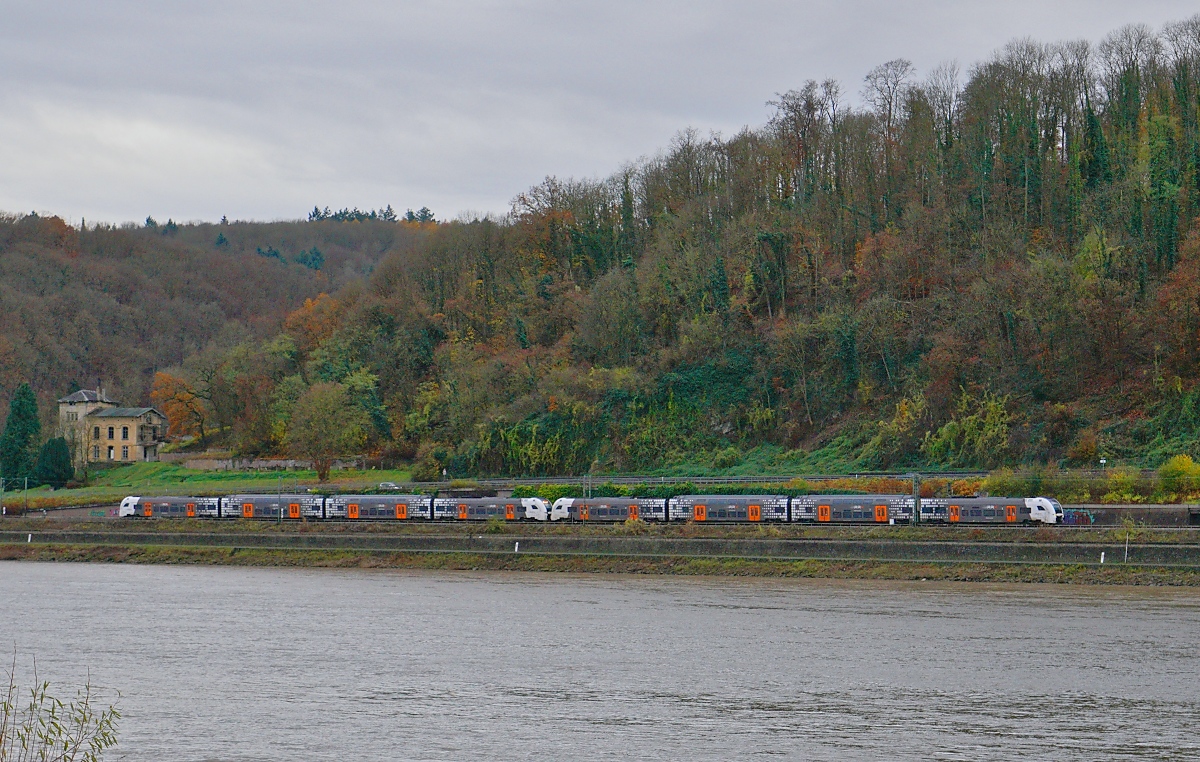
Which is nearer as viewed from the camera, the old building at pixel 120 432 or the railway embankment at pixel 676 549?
the railway embankment at pixel 676 549

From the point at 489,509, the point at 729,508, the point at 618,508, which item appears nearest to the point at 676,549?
the point at 729,508

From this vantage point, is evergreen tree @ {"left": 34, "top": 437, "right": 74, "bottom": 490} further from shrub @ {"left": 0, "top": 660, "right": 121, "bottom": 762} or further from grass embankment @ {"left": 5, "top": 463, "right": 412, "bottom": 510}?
shrub @ {"left": 0, "top": 660, "right": 121, "bottom": 762}

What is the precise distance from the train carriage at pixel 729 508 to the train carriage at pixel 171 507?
27.3 metres

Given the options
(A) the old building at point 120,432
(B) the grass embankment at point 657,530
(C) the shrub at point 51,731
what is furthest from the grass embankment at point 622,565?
(A) the old building at point 120,432

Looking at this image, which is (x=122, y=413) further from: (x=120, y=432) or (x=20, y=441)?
(x=20, y=441)

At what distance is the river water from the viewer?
2422cm

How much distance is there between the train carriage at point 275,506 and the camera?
69.2 metres

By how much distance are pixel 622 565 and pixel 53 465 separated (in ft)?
191

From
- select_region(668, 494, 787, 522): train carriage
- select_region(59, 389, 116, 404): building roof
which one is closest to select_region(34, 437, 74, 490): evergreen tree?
select_region(59, 389, 116, 404): building roof

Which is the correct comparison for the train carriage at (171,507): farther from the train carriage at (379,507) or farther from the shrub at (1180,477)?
the shrub at (1180,477)

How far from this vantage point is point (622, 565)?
2165 inches

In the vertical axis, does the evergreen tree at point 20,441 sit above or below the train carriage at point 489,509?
above

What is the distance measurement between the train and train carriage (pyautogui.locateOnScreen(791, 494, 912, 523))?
4cm

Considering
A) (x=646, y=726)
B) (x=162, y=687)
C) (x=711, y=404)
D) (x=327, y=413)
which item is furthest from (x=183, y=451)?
(x=646, y=726)
